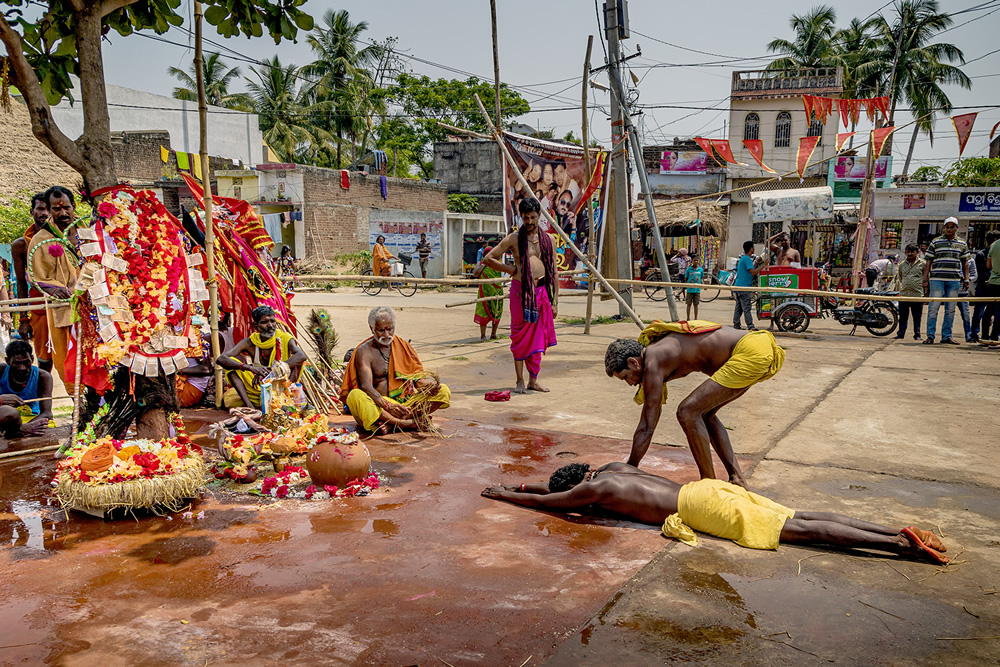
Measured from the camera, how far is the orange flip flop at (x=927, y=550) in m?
3.45

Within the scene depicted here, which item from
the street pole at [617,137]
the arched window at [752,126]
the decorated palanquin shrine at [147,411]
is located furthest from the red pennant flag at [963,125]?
the arched window at [752,126]

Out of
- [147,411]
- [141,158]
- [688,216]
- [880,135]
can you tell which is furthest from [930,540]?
[141,158]

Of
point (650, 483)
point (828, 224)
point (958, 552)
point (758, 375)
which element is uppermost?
point (828, 224)

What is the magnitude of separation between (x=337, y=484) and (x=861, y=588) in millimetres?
3043

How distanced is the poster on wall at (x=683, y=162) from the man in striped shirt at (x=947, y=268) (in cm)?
2352

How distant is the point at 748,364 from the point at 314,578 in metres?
2.69

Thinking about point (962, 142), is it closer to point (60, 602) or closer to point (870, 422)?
point (870, 422)

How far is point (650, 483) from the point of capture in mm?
3980

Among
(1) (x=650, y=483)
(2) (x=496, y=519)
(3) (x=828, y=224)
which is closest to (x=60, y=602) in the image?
(2) (x=496, y=519)

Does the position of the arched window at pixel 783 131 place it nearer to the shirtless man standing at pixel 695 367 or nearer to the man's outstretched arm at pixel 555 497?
the shirtless man standing at pixel 695 367

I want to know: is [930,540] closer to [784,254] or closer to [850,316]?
[784,254]

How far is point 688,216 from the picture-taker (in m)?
25.5

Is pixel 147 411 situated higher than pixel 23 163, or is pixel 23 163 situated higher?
pixel 23 163

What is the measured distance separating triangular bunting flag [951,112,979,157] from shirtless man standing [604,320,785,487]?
12804 mm
